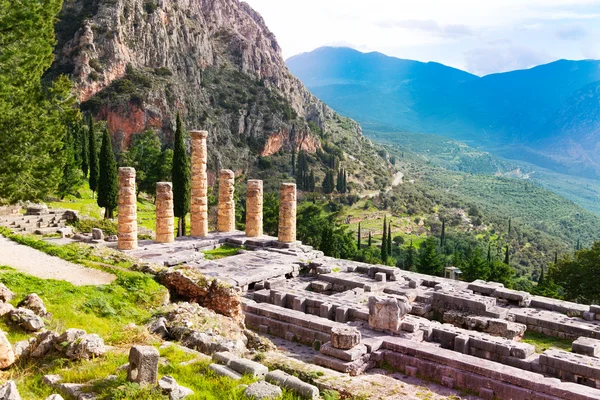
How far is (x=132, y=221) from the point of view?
26.0m

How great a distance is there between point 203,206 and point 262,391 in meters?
22.1

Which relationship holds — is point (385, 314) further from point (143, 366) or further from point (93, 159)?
point (93, 159)

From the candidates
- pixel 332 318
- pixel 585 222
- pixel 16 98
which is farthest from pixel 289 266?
pixel 585 222

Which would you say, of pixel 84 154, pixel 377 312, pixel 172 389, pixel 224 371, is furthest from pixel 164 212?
pixel 84 154

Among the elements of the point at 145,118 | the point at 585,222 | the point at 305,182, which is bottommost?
the point at 585,222

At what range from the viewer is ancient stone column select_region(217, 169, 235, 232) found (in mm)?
31109

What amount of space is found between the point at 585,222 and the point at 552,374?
117 metres

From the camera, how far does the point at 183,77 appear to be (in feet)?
338

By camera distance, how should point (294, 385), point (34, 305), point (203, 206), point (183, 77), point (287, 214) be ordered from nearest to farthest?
point (294, 385)
point (34, 305)
point (287, 214)
point (203, 206)
point (183, 77)

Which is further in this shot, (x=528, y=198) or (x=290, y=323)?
(x=528, y=198)

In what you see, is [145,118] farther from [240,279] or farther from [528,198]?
[528,198]

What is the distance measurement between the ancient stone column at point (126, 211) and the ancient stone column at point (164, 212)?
5.91 feet

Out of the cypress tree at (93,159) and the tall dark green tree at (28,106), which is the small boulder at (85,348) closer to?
the tall dark green tree at (28,106)

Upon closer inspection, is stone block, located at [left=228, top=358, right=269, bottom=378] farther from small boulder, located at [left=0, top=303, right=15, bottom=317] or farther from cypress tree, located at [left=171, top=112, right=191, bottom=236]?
cypress tree, located at [left=171, top=112, right=191, bottom=236]
